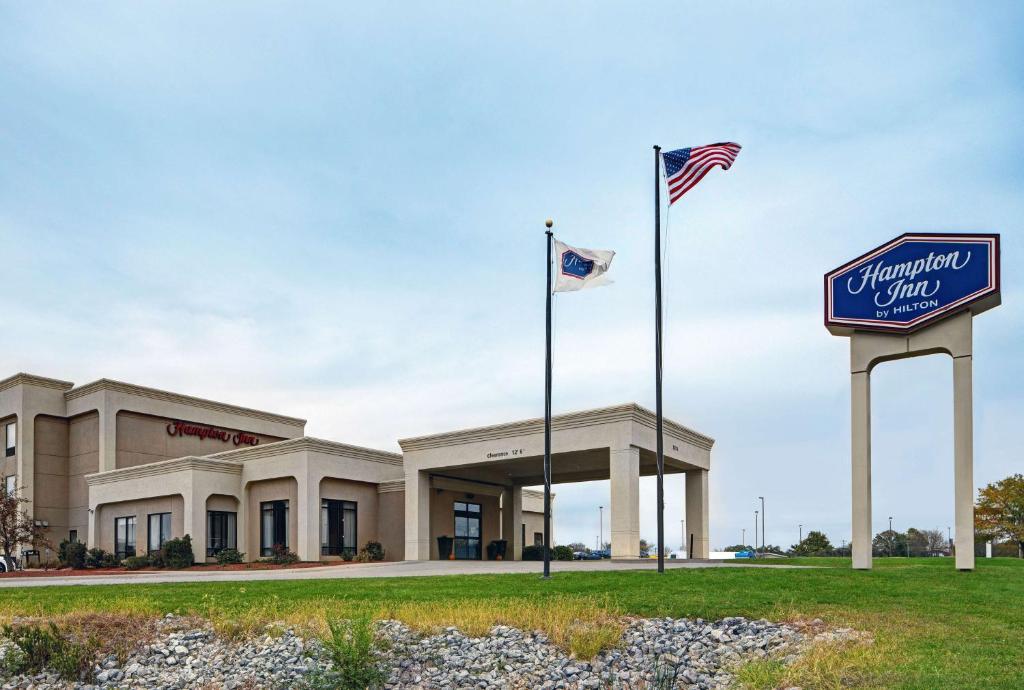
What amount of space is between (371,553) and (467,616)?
2583 cm

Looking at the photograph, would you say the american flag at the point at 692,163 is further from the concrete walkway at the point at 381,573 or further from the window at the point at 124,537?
the window at the point at 124,537

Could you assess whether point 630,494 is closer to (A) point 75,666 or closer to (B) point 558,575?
(B) point 558,575

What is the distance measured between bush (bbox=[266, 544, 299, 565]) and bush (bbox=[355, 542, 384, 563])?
9.18ft

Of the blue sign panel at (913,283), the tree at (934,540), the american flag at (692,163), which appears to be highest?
the american flag at (692,163)

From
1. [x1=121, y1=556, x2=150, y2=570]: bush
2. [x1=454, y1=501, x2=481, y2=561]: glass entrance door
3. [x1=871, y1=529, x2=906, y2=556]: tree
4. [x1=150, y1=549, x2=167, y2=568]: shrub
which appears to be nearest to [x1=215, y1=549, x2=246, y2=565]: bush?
[x1=150, y1=549, x2=167, y2=568]: shrub

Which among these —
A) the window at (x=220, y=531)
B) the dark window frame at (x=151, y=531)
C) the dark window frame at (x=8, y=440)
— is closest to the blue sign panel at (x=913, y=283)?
the window at (x=220, y=531)

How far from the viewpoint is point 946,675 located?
37.1ft

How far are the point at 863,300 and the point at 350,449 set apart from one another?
26064 millimetres

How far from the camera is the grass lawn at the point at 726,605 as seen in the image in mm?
11977

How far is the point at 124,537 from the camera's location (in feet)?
153

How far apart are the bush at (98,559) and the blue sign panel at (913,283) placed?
35.9 metres

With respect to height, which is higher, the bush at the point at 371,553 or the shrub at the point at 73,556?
the bush at the point at 371,553

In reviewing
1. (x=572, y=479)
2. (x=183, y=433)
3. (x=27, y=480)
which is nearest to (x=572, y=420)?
(x=572, y=479)

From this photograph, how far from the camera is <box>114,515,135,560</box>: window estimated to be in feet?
152
